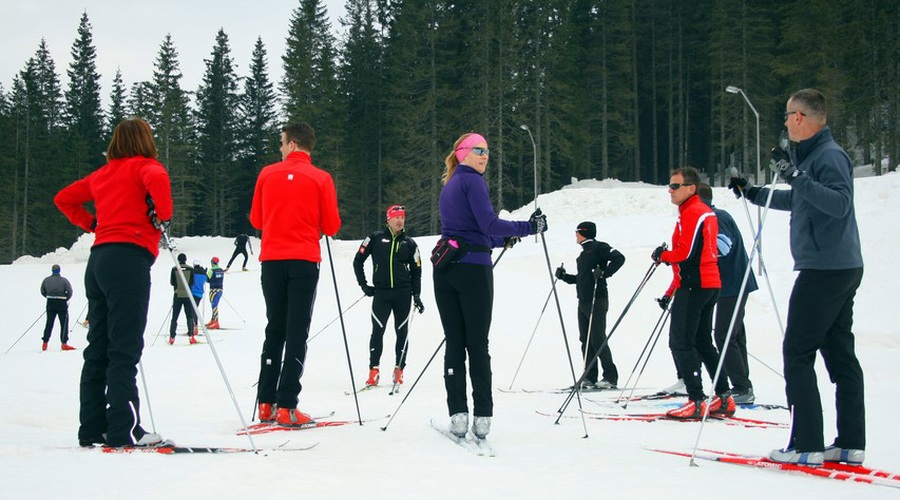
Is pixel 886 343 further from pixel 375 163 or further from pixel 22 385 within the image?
pixel 375 163

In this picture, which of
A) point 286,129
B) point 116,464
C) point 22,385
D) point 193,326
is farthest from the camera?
point 193,326

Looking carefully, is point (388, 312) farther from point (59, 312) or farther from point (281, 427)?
point (59, 312)

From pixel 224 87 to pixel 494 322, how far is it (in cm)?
5359

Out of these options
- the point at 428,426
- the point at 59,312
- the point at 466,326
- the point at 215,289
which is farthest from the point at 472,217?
the point at 215,289

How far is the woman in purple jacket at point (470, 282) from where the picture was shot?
4852 mm

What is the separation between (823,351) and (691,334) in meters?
1.97

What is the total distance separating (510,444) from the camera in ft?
15.8

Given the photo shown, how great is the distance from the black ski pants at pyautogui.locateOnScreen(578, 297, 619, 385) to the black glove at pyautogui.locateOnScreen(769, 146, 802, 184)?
4.55 m

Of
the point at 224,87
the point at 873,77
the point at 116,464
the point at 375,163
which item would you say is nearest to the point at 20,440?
the point at 116,464

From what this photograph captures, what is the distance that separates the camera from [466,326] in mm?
4922

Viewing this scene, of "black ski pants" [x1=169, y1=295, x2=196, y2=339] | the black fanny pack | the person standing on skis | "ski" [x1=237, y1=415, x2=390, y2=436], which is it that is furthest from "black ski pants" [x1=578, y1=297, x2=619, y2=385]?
the person standing on skis

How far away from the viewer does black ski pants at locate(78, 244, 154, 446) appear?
4.41 meters

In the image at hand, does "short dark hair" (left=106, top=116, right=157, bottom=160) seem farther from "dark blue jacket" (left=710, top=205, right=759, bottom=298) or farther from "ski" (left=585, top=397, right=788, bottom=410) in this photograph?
"dark blue jacket" (left=710, top=205, right=759, bottom=298)

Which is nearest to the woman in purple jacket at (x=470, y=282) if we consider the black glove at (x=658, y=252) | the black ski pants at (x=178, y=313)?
the black glove at (x=658, y=252)
